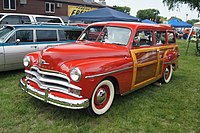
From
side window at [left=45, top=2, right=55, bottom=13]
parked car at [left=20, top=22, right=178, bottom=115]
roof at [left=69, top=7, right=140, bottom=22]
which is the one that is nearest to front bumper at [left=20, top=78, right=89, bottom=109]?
parked car at [left=20, top=22, right=178, bottom=115]

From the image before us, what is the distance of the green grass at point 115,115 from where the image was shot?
11.3 ft

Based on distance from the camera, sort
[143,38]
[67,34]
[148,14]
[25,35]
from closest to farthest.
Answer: [143,38] < [25,35] < [67,34] < [148,14]

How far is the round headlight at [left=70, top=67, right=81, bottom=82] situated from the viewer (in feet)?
10.8

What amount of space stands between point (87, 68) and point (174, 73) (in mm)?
5185

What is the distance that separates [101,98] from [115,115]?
44 cm

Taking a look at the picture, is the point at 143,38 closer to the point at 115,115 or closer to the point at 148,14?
the point at 115,115

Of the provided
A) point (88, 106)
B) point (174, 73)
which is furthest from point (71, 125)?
point (174, 73)

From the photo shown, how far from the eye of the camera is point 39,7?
2328cm

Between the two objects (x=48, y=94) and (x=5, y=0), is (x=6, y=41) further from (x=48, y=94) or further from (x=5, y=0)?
(x=5, y=0)

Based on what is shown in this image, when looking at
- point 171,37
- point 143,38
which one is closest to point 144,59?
point 143,38

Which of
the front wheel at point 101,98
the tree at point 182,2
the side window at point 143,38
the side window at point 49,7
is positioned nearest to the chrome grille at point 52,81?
the front wheel at point 101,98

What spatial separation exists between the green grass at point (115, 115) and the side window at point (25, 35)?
5.40 ft

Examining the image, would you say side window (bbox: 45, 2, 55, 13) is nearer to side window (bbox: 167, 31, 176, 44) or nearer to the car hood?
side window (bbox: 167, 31, 176, 44)

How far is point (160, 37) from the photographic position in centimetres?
565
